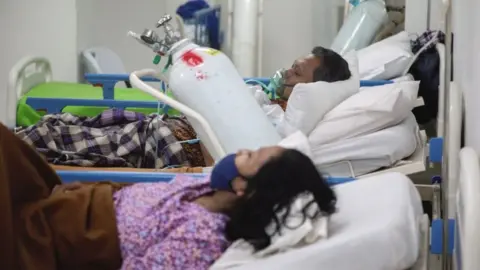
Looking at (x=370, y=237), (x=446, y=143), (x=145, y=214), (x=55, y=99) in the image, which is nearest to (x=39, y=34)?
(x=55, y=99)

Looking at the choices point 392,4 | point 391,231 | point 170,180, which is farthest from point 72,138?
point 392,4

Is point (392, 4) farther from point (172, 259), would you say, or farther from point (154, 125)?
point (172, 259)

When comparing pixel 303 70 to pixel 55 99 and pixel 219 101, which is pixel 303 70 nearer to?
pixel 219 101

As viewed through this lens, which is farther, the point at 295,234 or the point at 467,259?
the point at 295,234

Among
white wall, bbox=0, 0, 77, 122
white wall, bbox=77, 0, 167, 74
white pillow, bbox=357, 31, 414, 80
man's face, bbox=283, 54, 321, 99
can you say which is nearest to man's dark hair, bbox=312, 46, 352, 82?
man's face, bbox=283, 54, 321, 99

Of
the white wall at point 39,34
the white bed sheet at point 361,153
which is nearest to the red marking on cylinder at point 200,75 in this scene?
the white bed sheet at point 361,153

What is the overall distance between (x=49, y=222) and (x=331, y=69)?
4.78 feet

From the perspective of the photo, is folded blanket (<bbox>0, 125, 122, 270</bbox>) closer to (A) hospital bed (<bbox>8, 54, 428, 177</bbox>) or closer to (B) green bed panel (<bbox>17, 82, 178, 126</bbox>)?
(A) hospital bed (<bbox>8, 54, 428, 177</bbox>)

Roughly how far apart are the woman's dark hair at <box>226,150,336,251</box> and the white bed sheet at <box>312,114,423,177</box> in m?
0.83

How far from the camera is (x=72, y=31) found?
407 centimetres

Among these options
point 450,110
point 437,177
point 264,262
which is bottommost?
point 437,177

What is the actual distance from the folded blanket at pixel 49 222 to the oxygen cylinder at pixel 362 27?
2436 mm

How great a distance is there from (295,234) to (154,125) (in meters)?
1.30

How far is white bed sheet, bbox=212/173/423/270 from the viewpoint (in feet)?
4.28
